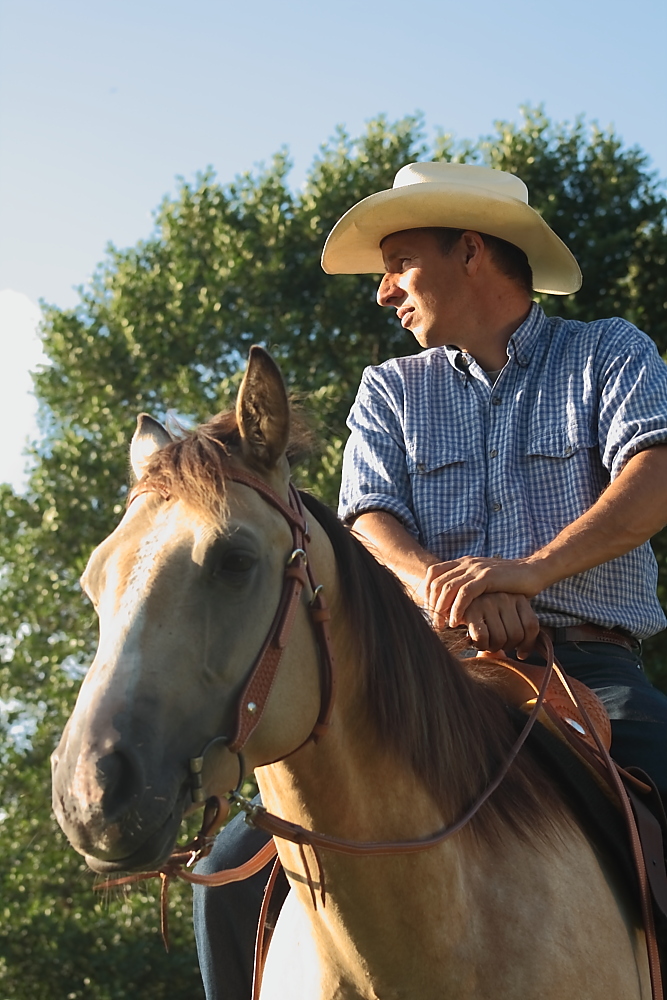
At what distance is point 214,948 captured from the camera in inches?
147

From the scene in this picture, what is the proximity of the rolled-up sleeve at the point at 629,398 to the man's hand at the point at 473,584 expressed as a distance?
0.65 m

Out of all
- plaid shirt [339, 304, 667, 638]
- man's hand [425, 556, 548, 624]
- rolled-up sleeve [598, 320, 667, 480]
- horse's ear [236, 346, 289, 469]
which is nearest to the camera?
horse's ear [236, 346, 289, 469]

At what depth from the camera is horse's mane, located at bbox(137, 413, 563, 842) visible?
2.77 meters

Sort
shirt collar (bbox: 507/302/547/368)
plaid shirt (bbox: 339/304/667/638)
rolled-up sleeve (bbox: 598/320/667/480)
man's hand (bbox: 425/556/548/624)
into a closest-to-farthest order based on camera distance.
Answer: man's hand (bbox: 425/556/548/624)
rolled-up sleeve (bbox: 598/320/667/480)
plaid shirt (bbox: 339/304/667/638)
shirt collar (bbox: 507/302/547/368)

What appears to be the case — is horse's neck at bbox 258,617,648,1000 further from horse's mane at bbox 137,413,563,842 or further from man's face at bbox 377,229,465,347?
man's face at bbox 377,229,465,347

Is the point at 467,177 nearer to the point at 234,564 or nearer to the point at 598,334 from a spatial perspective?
the point at 598,334

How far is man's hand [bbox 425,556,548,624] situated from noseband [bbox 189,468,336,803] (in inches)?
30.5

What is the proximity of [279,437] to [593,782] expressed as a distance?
1494mm

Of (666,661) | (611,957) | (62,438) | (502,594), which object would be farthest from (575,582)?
(62,438)

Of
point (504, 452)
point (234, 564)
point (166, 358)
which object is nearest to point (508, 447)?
point (504, 452)

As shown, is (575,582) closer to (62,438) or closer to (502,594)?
(502,594)

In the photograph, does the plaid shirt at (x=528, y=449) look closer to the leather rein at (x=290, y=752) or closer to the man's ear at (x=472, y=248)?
the man's ear at (x=472, y=248)

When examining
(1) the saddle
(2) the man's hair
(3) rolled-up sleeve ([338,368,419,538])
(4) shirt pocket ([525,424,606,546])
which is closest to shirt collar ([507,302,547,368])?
(2) the man's hair

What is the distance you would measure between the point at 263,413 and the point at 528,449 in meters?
1.65
